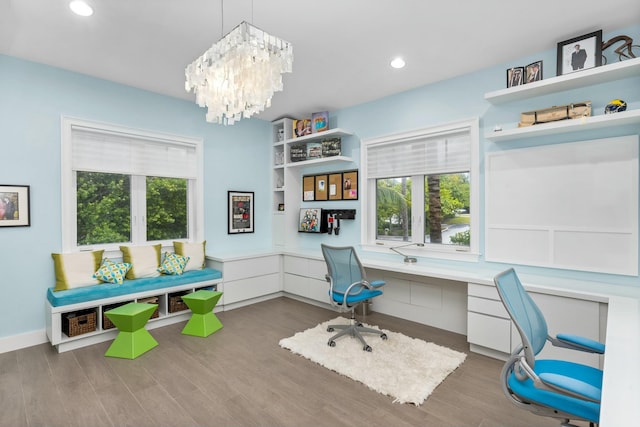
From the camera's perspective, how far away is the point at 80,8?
2.34 meters

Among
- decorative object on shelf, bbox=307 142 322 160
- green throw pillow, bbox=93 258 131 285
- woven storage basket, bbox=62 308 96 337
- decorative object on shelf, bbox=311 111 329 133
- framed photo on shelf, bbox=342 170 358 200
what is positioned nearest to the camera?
woven storage basket, bbox=62 308 96 337

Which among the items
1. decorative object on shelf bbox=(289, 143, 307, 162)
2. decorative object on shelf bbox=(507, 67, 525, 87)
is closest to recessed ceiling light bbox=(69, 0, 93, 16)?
decorative object on shelf bbox=(289, 143, 307, 162)

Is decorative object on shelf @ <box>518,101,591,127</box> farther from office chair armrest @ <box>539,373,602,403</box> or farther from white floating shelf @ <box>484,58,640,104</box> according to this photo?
office chair armrest @ <box>539,373,602,403</box>

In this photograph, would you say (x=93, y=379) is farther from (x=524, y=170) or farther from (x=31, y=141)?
(x=524, y=170)

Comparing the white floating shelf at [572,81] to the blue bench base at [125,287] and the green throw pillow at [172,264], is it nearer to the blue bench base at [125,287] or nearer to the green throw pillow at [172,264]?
the blue bench base at [125,287]

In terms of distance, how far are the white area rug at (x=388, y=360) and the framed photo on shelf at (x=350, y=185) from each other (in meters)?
1.86

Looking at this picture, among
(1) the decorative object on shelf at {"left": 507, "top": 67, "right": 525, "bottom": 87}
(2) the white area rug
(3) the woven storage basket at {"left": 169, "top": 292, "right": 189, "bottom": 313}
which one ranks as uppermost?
(1) the decorative object on shelf at {"left": 507, "top": 67, "right": 525, "bottom": 87}

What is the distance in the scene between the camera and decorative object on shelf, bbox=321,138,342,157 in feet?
14.8

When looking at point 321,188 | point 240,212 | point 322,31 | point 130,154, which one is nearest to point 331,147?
point 321,188

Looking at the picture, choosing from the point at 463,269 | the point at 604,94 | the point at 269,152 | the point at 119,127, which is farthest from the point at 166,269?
the point at 604,94

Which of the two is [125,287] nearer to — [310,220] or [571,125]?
[310,220]

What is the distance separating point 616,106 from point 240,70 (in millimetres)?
2890

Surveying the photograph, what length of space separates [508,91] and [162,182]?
4083mm

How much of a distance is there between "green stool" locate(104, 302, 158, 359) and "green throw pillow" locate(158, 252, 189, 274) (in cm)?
80
